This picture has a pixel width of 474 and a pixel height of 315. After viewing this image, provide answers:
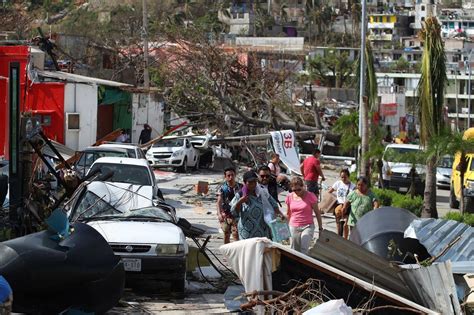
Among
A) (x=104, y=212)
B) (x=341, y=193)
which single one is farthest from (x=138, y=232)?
(x=341, y=193)

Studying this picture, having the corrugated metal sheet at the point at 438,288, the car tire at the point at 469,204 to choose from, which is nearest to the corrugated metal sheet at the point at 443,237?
the corrugated metal sheet at the point at 438,288

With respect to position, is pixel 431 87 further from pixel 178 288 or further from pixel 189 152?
pixel 189 152

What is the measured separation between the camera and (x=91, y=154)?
24969mm

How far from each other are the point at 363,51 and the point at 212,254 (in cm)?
1823

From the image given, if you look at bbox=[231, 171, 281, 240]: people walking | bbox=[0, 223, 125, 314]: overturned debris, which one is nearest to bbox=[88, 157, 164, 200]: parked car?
bbox=[231, 171, 281, 240]: people walking

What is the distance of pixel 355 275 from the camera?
36.1 ft

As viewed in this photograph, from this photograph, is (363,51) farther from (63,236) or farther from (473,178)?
(63,236)

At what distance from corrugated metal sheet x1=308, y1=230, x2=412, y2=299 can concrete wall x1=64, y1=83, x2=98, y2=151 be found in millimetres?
25994

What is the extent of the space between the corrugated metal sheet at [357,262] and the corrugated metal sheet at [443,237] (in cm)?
147

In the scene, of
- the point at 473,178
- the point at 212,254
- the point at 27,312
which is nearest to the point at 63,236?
the point at 27,312

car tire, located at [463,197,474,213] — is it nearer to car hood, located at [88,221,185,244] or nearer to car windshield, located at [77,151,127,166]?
car windshield, located at [77,151,127,166]

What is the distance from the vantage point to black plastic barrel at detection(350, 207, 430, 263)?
12891 millimetres

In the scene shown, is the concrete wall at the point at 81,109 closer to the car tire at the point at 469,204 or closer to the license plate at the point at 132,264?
the car tire at the point at 469,204

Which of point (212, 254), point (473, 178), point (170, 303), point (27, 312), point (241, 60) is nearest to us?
point (27, 312)
